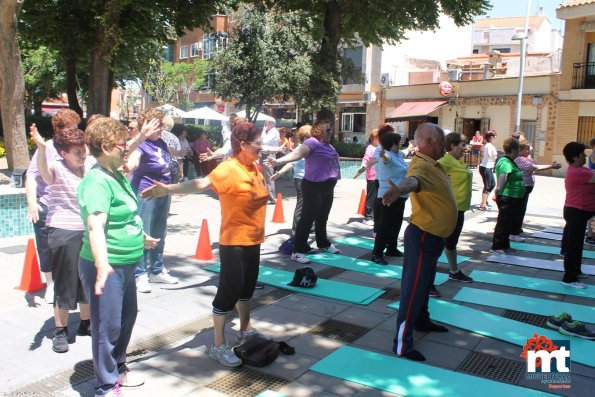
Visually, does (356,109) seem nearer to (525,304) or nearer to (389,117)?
(389,117)

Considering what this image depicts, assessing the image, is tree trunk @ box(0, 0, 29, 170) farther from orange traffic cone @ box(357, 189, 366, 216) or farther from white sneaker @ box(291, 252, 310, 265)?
orange traffic cone @ box(357, 189, 366, 216)

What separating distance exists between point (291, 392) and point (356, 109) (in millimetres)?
34598

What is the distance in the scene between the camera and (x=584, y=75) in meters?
25.8

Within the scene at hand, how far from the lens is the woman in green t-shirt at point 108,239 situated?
339cm

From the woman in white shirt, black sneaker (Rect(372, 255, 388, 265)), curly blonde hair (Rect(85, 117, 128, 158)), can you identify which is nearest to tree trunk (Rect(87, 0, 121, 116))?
the woman in white shirt

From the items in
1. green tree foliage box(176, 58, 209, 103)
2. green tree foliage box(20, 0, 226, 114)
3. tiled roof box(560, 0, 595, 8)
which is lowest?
green tree foliage box(20, 0, 226, 114)

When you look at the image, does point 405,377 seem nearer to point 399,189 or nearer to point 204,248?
point 399,189

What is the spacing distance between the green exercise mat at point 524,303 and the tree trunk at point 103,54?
37.9ft

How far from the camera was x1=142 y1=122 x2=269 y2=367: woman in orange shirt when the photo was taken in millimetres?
4121

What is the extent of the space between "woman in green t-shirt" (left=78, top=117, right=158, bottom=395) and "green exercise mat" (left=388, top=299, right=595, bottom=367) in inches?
123

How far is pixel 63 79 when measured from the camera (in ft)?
106

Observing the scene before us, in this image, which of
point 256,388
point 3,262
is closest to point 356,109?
point 3,262

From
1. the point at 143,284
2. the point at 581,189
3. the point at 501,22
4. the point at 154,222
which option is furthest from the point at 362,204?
the point at 501,22

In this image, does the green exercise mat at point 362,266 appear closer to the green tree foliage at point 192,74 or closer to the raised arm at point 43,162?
the raised arm at point 43,162
